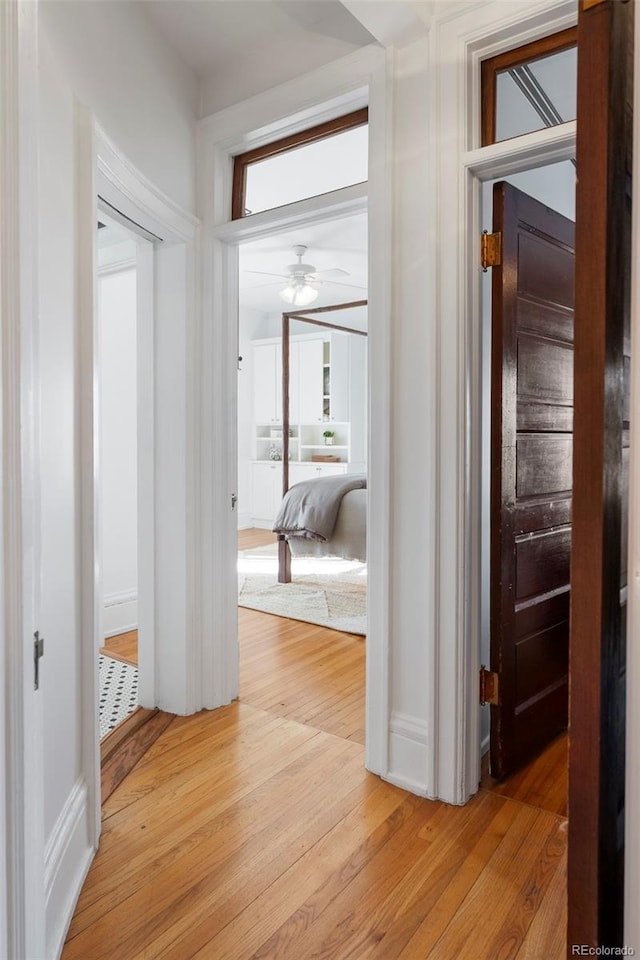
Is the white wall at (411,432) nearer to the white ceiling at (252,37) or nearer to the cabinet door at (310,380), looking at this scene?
the white ceiling at (252,37)

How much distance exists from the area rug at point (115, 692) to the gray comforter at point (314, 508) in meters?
1.79

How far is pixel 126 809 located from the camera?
1915 millimetres

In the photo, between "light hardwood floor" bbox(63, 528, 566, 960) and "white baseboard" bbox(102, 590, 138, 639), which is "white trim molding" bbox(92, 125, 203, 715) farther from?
"white baseboard" bbox(102, 590, 138, 639)

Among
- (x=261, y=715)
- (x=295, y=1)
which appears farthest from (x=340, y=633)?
(x=295, y=1)

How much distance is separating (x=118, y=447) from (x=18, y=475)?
291 cm

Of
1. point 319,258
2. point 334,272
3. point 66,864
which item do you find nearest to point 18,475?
point 66,864

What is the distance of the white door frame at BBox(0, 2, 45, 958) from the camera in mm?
922

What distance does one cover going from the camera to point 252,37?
229 centimetres

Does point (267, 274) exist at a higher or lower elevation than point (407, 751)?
higher

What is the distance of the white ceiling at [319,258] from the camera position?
4.75 m

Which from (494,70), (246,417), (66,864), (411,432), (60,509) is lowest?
(66,864)

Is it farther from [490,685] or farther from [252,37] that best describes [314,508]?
[252,37]

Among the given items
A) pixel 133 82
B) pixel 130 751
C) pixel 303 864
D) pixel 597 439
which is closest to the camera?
pixel 597 439

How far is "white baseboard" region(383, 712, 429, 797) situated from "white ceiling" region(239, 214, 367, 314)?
3034mm
